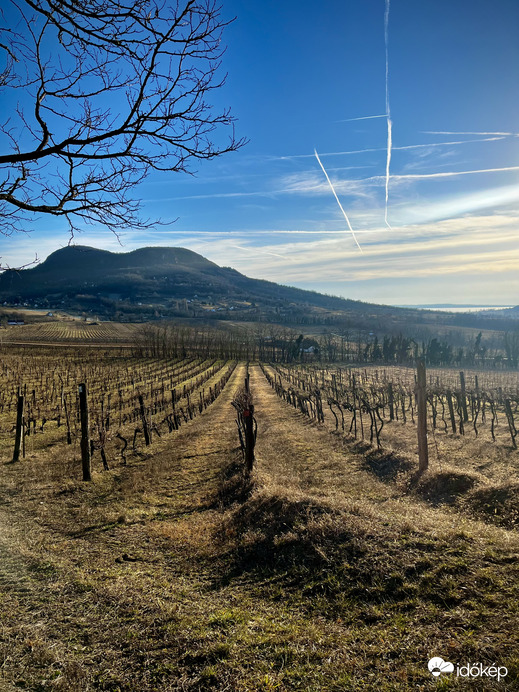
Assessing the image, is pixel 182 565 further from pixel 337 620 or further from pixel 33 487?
pixel 33 487

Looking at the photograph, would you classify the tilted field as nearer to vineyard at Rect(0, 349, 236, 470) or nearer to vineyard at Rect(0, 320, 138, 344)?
vineyard at Rect(0, 349, 236, 470)

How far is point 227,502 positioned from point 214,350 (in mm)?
69859

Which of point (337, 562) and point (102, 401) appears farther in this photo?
point (102, 401)

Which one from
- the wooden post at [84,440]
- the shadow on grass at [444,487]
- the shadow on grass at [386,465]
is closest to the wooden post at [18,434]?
the wooden post at [84,440]

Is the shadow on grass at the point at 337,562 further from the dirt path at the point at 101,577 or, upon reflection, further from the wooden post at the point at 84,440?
the wooden post at the point at 84,440

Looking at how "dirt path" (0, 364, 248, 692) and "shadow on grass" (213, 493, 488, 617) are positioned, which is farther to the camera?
"shadow on grass" (213, 493, 488, 617)

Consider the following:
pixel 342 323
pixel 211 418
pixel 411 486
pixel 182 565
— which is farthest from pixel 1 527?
pixel 342 323

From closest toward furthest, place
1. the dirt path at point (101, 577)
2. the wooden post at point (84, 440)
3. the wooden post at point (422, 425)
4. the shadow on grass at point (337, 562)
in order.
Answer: the dirt path at point (101, 577) → the shadow on grass at point (337, 562) → the wooden post at point (84, 440) → the wooden post at point (422, 425)

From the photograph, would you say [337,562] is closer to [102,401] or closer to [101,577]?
[101,577]

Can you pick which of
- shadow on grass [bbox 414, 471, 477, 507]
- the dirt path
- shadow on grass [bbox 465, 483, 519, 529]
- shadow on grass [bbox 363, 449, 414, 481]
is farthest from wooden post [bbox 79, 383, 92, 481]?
shadow on grass [bbox 465, 483, 519, 529]

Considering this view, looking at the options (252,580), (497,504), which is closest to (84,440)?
(252,580)

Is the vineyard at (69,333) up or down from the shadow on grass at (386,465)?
up

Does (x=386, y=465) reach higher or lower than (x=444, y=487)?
lower

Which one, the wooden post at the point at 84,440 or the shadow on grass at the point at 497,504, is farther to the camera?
the wooden post at the point at 84,440
